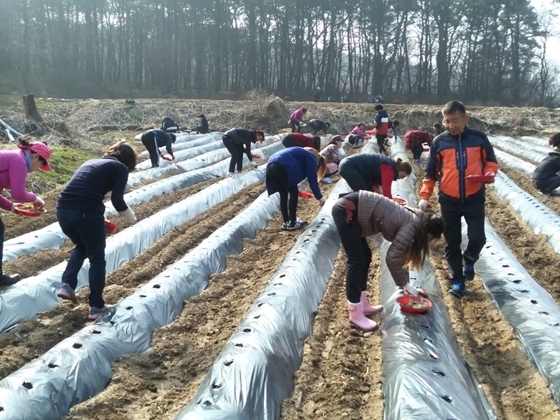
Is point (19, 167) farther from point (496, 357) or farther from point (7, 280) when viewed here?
point (496, 357)

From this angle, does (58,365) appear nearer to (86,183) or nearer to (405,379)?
(86,183)

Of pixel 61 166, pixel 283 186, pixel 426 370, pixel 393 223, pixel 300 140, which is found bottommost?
pixel 426 370

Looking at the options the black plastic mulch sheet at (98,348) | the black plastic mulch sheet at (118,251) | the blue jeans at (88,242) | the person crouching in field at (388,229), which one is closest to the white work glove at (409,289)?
Result: the person crouching in field at (388,229)

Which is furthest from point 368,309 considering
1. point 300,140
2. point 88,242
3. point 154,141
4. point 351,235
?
point 154,141

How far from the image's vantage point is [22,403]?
2.93 m

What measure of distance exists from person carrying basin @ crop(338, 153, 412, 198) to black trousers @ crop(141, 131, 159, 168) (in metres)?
7.19

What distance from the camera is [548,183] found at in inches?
366

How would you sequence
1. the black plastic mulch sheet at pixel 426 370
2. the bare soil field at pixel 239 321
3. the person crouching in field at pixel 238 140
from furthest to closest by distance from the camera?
the person crouching in field at pixel 238 140 → the bare soil field at pixel 239 321 → the black plastic mulch sheet at pixel 426 370

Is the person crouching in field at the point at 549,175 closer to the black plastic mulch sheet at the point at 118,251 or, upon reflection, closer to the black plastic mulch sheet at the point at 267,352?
the black plastic mulch sheet at the point at 118,251

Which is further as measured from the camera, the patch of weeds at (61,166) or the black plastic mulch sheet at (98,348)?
the patch of weeds at (61,166)

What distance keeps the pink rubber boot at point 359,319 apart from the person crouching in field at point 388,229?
126 millimetres

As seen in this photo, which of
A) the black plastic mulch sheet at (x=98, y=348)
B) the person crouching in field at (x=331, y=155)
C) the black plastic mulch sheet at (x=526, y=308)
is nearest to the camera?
the black plastic mulch sheet at (x=98, y=348)

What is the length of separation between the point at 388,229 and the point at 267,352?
1259 mm

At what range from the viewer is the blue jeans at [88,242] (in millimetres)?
4074
